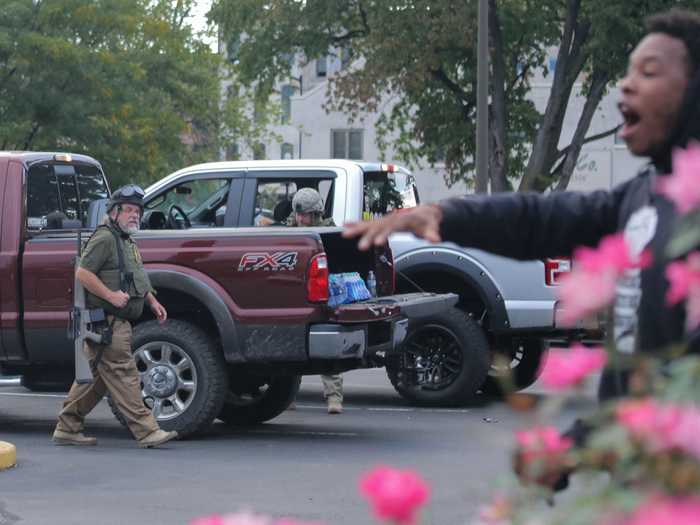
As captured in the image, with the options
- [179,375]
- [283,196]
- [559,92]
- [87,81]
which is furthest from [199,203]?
[87,81]

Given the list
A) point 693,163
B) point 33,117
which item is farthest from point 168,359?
point 33,117

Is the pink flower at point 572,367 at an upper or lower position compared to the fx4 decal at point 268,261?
upper

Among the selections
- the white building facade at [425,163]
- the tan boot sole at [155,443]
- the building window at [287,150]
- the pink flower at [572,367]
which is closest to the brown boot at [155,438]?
the tan boot sole at [155,443]

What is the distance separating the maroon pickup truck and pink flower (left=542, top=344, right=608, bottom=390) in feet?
27.6

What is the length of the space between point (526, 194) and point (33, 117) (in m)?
29.0

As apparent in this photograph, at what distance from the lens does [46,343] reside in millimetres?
10805

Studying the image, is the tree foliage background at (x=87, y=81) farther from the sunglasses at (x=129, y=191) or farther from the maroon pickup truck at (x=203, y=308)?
the sunglasses at (x=129, y=191)

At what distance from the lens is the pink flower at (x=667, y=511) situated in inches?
54.9

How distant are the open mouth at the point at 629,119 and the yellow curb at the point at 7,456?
712cm

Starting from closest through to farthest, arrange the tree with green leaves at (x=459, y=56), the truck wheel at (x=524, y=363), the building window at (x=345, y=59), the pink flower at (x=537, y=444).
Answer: the pink flower at (x=537, y=444) < the truck wheel at (x=524, y=363) < the tree with green leaves at (x=459, y=56) < the building window at (x=345, y=59)

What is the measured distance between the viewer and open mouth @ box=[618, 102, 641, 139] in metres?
2.79

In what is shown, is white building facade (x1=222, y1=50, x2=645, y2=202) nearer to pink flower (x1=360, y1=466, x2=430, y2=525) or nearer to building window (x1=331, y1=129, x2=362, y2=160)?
building window (x1=331, y1=129, x2=362, y2=160)

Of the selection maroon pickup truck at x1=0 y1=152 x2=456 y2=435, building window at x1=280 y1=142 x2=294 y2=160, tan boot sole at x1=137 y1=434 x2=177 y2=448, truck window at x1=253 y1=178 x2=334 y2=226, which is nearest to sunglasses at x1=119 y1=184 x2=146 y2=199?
maroon pickup truck at x1=0 y1=152 x2=456 y2=435

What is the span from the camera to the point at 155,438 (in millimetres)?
10164
